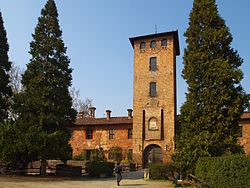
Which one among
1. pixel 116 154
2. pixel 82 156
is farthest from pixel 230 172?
pixel 82 156

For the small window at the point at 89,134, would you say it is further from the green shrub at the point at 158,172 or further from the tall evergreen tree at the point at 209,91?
the tall evergreen tree at the point at 209,91

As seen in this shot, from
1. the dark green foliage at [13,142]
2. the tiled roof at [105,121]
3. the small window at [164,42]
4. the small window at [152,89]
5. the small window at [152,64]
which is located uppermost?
the small window at [164,42]

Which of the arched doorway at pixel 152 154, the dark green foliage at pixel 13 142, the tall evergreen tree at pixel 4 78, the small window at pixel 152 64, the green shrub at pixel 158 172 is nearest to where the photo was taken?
the dark green foliage at pixel 13 142

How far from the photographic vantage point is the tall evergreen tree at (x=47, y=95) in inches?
893

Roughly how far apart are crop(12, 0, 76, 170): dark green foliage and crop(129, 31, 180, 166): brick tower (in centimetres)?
1345

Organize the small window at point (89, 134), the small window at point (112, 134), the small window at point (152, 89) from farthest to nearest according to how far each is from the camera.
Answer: the small window at point (89, 134) < the small window at point (112, 134) < the small window at point (152, 89)

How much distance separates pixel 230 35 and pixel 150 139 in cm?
1843

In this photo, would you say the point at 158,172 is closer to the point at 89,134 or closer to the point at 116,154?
the point at 116,154

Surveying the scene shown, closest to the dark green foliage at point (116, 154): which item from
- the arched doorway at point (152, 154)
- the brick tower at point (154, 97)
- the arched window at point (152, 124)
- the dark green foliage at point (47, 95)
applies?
the brick tower at point (154, 97)

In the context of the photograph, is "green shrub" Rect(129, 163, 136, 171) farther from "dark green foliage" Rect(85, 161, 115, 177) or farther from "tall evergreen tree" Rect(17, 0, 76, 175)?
"tall evergreen tree" Rect(17, 0, 76, 175)

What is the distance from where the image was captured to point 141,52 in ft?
128

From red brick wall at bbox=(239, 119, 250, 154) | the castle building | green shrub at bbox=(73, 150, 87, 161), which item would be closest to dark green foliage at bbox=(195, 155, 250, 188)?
the castle building

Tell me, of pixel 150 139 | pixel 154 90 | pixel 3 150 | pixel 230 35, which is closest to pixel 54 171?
pixel 3 150

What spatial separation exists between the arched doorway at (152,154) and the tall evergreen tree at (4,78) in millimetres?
16519
